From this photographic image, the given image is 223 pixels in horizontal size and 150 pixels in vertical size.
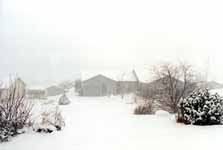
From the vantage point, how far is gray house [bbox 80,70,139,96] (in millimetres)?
14383

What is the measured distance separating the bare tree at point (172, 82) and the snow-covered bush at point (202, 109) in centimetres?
262

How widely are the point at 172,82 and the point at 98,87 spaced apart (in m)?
8.08

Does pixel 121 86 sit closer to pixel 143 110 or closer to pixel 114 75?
pixel 114 75

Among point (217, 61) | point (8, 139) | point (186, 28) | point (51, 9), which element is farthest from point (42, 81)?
point (8, 139)

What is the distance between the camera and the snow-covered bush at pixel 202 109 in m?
3.96

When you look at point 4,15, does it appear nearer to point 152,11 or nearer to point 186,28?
point 152,11

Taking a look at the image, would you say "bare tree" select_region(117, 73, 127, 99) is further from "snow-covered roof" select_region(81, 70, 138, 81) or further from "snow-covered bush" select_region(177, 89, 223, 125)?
"snow-covered bush" select_region(177, 89, 223, 125)

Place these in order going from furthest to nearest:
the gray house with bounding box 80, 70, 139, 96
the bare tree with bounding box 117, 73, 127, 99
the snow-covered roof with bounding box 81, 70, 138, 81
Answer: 1. the snow-covered roof with bounding box 81, 70, 138, 81
2. the gray house with bounding box 80, 70, 139, 96
3. the bare tree with bounding box 117, 73, 127, 99

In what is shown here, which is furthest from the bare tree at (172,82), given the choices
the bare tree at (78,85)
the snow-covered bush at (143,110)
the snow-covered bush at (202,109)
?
the bare tree at (78,85)

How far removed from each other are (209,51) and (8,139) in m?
7.87

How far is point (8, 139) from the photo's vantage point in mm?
2975

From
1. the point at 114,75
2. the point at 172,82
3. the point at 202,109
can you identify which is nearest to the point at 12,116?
the point at 202,109

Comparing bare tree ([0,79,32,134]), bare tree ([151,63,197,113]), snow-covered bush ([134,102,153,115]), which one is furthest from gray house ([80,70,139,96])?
bare tree ([0,79,32,134])

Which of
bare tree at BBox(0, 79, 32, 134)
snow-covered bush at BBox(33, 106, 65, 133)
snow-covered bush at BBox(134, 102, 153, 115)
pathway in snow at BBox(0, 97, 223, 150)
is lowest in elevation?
snow-covered bush at BBox(134, 102, 153, 115)
